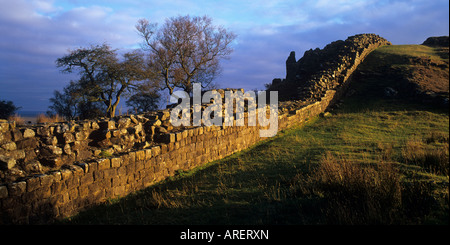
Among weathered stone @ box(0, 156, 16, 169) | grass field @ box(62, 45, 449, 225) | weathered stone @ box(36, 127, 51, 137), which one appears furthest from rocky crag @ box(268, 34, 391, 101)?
weathered stone @ box(0, 156, 16, 169)

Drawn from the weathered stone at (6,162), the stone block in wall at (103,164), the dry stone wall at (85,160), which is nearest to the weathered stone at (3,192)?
the dry stone wall at (85,160)

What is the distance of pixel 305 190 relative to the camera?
5977mm

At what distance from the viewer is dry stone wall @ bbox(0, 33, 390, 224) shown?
5.33 meters

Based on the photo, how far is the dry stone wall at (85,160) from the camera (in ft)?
17.5

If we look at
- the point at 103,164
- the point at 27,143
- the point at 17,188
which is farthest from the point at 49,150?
the point at 17,188

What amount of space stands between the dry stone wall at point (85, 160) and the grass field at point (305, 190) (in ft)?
1.23

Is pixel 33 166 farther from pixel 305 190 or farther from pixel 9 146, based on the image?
pixel 305 190

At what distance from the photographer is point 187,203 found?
6.23 meters

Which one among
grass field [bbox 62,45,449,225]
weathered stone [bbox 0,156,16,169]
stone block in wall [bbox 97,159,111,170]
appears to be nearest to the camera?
grass field [bbox 62,45,449,225]

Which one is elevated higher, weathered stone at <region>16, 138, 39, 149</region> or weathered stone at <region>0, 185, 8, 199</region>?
weathered stone at <region>16, 138, 39, 149</region>

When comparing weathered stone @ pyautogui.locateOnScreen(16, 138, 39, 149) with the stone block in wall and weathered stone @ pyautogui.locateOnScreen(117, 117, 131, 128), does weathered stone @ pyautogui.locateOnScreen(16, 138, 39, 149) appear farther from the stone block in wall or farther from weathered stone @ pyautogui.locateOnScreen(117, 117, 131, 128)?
weathered stone @ pyautogui.locateOnScreen(117, 117, 131, 128)

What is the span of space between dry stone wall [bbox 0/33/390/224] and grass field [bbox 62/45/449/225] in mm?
376
